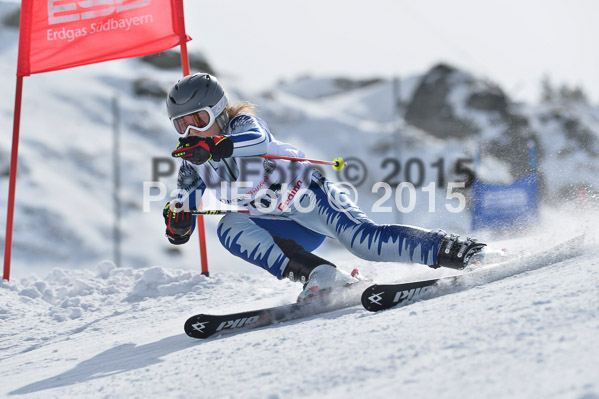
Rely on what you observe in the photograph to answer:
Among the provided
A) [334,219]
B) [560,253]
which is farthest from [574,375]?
[334,219]

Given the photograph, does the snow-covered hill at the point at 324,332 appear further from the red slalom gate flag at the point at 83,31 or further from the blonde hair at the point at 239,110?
the red slalom gate flag at the point at 83,31

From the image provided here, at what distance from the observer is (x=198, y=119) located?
10.4ft

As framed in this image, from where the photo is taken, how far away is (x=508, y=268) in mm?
2602

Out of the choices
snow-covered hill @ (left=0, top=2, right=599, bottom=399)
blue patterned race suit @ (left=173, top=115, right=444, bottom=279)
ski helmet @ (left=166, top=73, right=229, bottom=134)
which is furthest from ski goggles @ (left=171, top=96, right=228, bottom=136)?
snow-covered hill @ (left=0, top=2, right=599, bottom=399)

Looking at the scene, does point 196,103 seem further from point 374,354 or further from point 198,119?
point 374,354

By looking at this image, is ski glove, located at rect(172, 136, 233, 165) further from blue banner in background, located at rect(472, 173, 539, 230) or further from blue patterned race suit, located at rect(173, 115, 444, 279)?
blue banner in background, located at rect(472, 173, 539, 230)

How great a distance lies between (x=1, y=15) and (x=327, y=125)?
12.3 m

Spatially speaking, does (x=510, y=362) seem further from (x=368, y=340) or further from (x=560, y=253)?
(x=560, y=253)

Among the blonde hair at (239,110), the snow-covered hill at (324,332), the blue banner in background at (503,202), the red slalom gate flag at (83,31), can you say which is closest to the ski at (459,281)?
the snow-covered hill at (324,332)

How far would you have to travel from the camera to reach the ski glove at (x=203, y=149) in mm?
2740

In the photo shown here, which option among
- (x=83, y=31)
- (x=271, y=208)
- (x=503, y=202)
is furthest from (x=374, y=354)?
(x=503, y=202)

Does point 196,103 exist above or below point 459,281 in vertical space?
above

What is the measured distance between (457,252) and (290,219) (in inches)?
38.1

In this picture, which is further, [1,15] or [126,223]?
[1,15]
